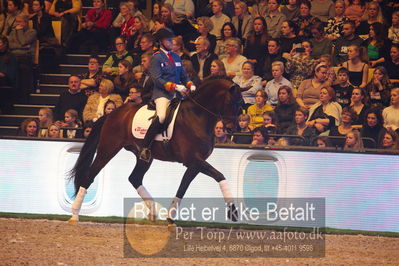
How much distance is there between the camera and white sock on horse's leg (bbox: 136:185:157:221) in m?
12.9

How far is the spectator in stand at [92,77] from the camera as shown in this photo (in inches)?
613

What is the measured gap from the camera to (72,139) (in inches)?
539

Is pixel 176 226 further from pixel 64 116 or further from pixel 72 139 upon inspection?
pixel 64 116

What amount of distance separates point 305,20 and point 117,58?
3.50 metres

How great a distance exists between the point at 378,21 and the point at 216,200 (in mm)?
4560

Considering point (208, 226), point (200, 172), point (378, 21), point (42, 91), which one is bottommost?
point (208, 226)

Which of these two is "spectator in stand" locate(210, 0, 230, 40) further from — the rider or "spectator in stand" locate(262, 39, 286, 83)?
the rider

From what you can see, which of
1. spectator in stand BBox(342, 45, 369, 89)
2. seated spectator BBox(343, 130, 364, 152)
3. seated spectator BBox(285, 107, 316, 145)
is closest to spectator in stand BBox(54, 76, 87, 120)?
seated spectator BBox(285, 107, 316, 145)

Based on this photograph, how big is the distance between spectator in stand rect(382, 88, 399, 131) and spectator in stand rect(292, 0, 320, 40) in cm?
215

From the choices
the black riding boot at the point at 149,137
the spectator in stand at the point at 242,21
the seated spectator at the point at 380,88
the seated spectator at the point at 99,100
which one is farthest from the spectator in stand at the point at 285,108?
the seated spectator at the point at 99,100

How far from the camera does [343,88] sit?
14.4m

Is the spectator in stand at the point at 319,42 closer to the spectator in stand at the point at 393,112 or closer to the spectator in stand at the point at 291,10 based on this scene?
the spectator in stand at the point at 291,10

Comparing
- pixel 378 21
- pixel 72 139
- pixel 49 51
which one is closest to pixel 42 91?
pixel 49 51

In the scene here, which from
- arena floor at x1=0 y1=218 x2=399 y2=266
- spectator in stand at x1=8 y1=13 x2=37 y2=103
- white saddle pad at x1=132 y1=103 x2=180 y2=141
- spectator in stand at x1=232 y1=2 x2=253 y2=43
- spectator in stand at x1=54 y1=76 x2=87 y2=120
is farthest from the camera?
spectator in stand at x1=8 y1=13 x2=37 y2=103
